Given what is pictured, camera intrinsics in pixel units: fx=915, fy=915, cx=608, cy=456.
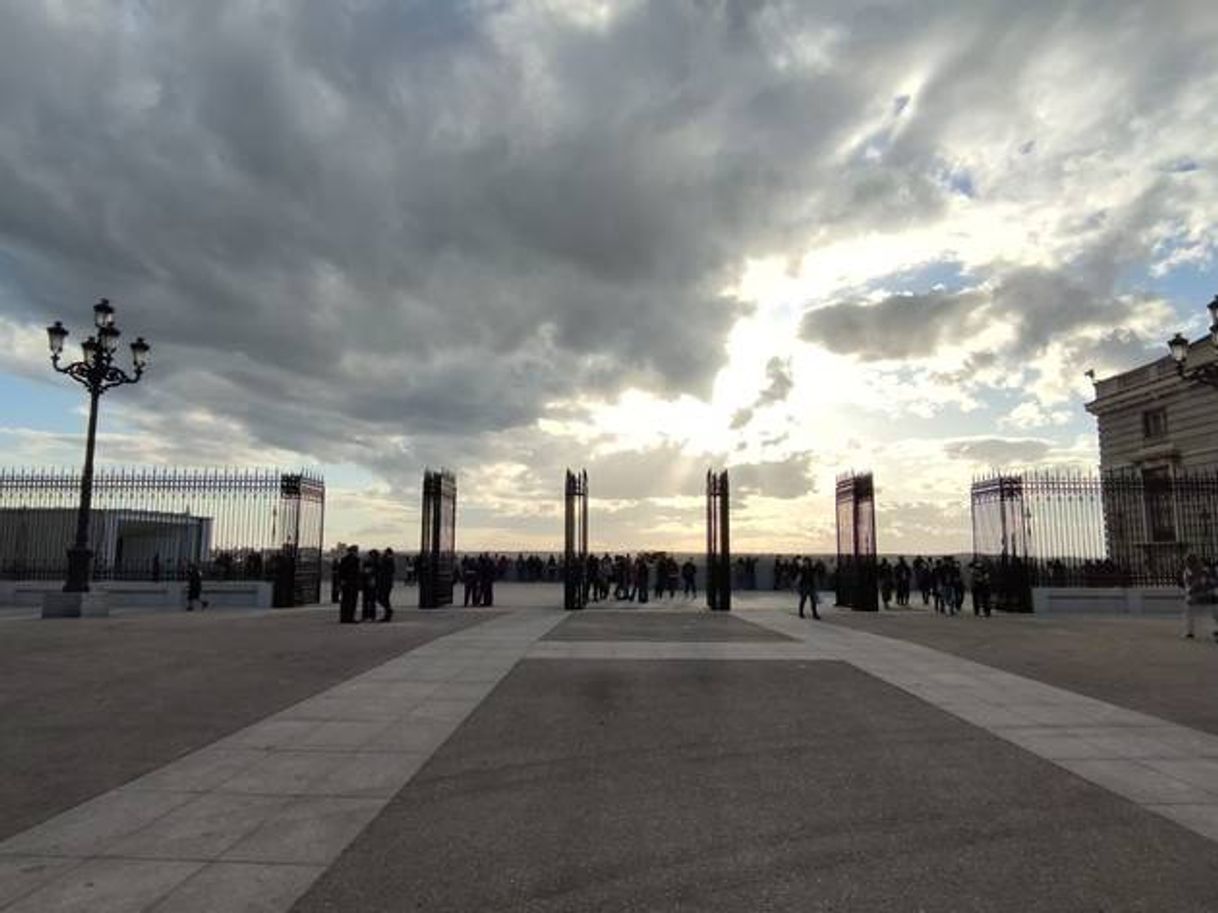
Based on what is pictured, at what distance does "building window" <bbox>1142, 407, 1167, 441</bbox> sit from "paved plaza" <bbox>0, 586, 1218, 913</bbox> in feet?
123

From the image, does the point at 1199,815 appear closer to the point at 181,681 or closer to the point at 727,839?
the point at 727,839

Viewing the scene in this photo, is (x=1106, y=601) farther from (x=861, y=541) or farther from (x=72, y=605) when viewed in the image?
(x=72, y=605)

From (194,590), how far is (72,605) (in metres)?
3.96

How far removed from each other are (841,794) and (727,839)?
1.35 meters

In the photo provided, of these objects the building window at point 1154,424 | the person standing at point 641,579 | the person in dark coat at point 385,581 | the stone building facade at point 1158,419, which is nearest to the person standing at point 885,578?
the person standing at point 641,579

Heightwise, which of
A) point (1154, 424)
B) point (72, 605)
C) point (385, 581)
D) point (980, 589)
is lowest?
point (72, 605)

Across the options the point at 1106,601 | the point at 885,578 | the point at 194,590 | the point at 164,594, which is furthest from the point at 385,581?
the point at 1106,601

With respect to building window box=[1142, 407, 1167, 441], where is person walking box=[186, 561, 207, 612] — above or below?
below

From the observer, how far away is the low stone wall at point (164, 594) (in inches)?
1019

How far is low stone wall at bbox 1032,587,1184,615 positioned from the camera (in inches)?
1012

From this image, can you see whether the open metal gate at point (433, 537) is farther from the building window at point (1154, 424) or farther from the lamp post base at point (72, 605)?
the building window at point (1154, 424)

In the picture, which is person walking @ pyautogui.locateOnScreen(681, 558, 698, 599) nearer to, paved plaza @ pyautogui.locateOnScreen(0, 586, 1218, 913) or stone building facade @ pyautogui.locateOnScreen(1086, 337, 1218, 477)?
paved plaza @ pyautogui.locateOnScreen(0, 586, 1218, 913)

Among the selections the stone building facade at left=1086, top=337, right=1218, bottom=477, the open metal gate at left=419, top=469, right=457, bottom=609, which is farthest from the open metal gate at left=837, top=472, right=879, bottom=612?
the stone building facade at left=1086, top=337, right=1218, bottom=477

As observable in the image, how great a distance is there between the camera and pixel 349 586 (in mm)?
19344
